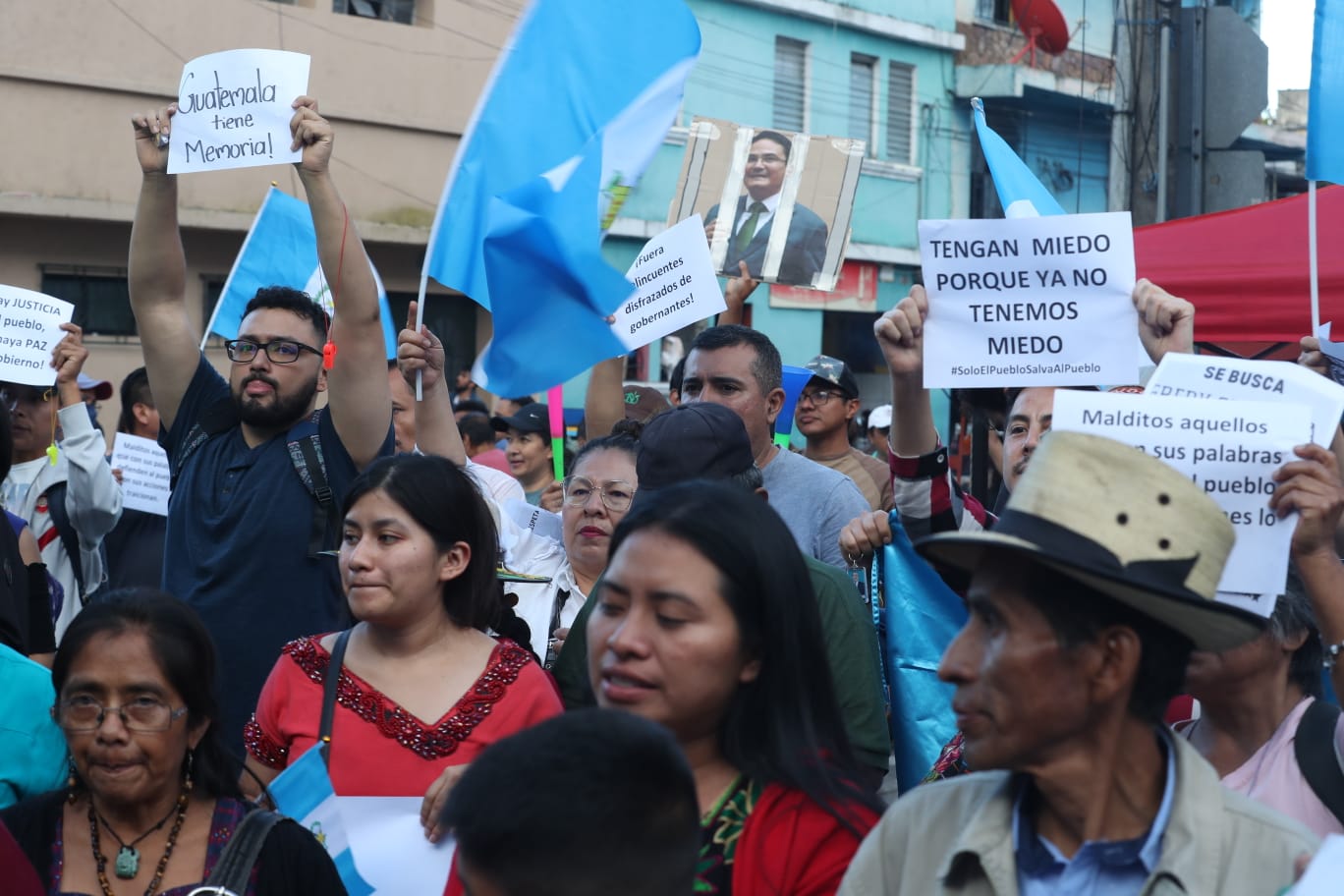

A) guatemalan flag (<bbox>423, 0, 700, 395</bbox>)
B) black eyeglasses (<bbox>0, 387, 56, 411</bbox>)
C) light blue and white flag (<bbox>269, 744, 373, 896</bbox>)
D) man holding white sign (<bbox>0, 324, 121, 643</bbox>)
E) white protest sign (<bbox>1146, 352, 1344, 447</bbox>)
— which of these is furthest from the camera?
black eyeglasses (<bbox>0, 387, 56, 411</bbox>)

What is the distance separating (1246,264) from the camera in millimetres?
6738

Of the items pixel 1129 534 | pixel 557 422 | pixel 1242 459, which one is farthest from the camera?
pixel 557 422

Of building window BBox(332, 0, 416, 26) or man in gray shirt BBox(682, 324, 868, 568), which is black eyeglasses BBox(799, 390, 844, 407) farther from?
building window BBox(332, 0, 416, 26)

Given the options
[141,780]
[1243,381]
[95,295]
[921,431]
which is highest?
[95,295]

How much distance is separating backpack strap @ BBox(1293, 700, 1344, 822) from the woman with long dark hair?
0.81 metres

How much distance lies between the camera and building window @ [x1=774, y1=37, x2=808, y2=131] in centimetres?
2219

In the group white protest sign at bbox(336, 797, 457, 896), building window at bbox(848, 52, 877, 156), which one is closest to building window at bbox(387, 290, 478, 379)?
building window at bbox(848, 52, 877, 156)

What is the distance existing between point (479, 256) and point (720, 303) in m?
1.01

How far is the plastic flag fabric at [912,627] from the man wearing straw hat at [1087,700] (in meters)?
1.72

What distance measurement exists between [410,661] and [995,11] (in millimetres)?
23255

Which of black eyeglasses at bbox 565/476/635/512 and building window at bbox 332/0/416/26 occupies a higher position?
building window at bbox 332/0/416/26

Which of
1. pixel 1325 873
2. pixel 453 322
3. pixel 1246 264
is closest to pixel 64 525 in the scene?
pixel 1246 264

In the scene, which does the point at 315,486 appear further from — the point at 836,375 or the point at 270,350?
the point at 836,375

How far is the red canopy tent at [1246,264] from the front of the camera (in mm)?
6504
